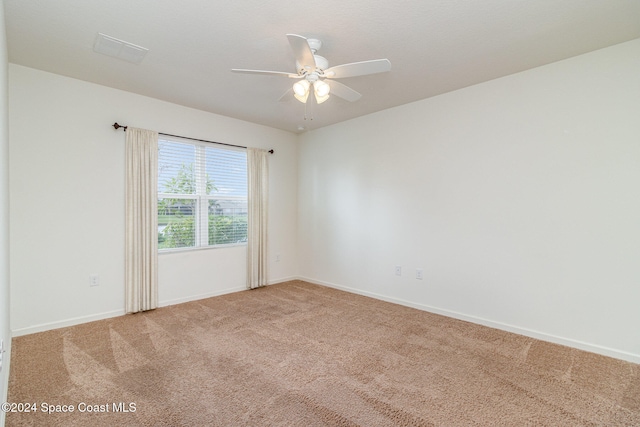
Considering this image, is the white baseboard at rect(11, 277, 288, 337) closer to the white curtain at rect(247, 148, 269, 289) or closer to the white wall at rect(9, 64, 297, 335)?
the white wall at rect(9, 64, 297, 335)

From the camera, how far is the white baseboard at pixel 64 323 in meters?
3.00

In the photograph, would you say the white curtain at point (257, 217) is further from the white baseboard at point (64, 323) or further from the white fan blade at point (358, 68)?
the white fan blade at point (358, 68)

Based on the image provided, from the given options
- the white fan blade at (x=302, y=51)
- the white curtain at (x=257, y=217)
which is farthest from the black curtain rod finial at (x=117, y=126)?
the white fan blade at (x=302, y=51)

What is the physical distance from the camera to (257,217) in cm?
486

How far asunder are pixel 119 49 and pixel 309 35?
1.68 metres

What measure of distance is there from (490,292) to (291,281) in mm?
3125

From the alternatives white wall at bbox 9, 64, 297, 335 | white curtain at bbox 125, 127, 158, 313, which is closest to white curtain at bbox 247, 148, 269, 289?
white wall at bbox 9, 64, 297, 335

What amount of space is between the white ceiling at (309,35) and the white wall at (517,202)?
347 millimetres

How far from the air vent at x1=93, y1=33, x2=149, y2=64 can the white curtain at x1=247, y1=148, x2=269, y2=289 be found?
212 centimetres

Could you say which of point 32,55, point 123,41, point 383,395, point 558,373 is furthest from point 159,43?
point 558,373

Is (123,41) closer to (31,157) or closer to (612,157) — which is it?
(31,157)

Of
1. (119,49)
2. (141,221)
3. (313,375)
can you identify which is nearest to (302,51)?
(119,49)

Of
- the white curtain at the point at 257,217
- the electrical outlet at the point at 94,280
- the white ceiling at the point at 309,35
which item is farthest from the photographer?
the white curtain at the point at 257,217

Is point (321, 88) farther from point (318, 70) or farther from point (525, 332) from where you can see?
point (525, 332)
